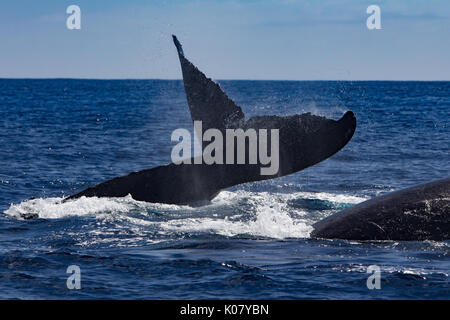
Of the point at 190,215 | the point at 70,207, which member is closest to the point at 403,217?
the point at 190,215

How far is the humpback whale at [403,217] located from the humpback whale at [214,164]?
1026 millimetres

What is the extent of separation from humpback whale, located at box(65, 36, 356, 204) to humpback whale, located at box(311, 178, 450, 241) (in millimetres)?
1026

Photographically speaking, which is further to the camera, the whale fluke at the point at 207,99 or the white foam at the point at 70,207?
the white foam at the point at 70,207

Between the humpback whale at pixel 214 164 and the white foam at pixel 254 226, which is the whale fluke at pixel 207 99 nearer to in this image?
the humpback whale at pixel 214 164

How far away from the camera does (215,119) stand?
10.1 m

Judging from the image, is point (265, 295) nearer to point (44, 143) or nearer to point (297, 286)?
point (297, 286)

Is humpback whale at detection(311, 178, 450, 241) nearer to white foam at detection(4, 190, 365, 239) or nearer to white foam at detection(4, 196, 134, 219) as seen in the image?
white foam at detection(4, 190, 365, 239)

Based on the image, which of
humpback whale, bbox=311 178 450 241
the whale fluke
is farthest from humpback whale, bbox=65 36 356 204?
humpback whale, bbox=311 178 450 241

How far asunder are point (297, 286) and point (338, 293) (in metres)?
0.50

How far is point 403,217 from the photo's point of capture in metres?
9.44

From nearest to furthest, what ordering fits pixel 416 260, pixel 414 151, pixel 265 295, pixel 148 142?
pixel 265 295 → pixel 416 260 → pixel 414 151 → pixel 148 142

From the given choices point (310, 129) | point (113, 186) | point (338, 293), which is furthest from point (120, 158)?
point (338, 293)

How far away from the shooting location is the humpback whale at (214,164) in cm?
932

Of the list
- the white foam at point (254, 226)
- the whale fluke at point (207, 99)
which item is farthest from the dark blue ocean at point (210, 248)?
the whale fluke at point (207, 99)
